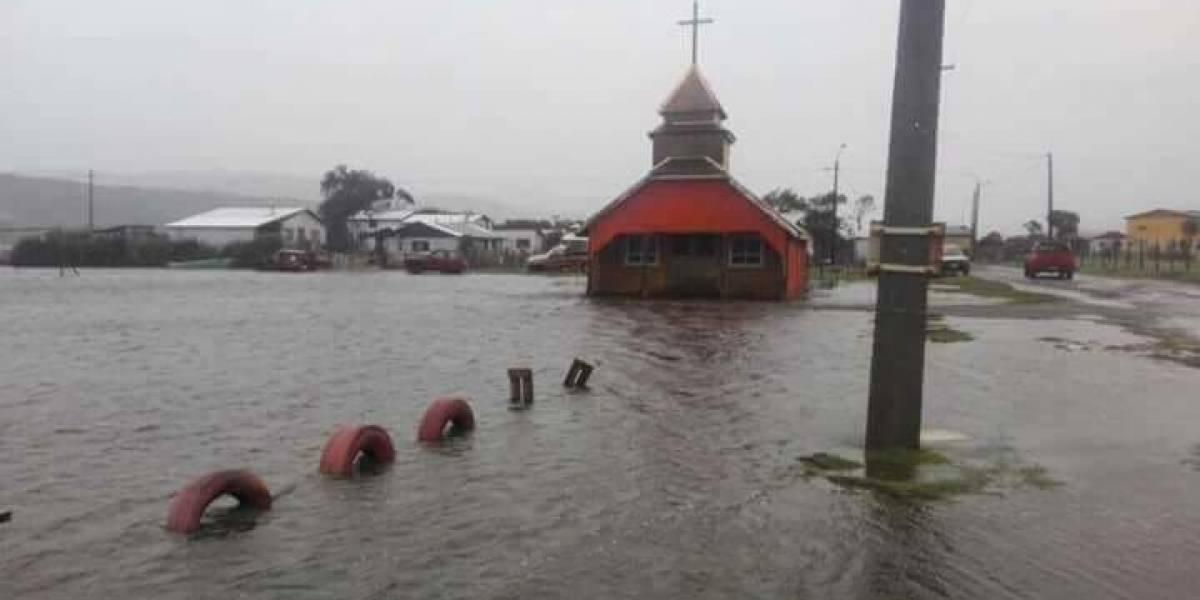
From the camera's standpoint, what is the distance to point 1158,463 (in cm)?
834

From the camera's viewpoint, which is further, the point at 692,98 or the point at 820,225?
the point at 820,225

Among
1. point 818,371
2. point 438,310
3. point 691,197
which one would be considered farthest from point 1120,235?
point 818,371

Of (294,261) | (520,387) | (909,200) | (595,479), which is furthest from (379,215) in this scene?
(909,200)

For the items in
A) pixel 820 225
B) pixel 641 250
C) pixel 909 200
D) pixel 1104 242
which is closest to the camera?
pixel 909 200

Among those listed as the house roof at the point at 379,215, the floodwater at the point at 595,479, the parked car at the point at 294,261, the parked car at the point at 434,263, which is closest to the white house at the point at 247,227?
the house roof at the point at 379,215

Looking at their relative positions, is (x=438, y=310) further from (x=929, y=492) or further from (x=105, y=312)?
(x=929, y=492)

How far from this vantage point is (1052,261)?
52344mm

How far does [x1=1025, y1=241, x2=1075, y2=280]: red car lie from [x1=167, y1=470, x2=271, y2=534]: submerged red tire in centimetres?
A: 5256

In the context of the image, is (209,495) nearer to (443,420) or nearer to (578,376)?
(443,420)

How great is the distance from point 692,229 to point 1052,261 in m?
28.2

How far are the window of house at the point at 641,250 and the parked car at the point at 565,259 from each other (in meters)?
30.5

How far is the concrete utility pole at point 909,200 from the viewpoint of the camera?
8.01m

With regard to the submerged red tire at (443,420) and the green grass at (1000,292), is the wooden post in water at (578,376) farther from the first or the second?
the green grass at (1000,292)

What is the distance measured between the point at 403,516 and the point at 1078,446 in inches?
245
